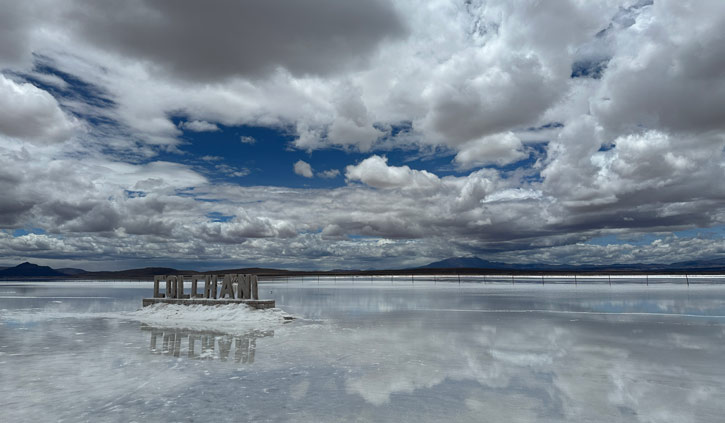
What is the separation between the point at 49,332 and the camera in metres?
20.6

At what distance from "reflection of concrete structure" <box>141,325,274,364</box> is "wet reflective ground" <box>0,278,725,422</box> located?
3.0 inches

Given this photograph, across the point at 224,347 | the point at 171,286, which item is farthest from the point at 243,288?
the point at 224,347

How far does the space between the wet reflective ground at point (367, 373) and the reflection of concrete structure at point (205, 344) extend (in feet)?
0.25

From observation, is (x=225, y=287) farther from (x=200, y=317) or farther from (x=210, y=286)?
(x=200, y=317)

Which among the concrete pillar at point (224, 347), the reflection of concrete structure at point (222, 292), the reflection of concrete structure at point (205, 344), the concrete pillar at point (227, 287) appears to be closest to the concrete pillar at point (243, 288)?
the reflection of concrete structure at point (222, 292)

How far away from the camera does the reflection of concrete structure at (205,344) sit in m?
14.7

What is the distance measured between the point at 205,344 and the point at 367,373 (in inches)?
325

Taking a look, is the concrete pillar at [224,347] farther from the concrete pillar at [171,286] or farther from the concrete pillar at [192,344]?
the concrete pillar at [171,286]

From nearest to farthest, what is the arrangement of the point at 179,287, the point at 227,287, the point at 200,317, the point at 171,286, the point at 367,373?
1. the point at 367,373
2. the point at 200,317
3. the point at 227,287
4. the point at 179,287
5. the point at 171,286

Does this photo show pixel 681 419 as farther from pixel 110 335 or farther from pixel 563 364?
pixel 110 335

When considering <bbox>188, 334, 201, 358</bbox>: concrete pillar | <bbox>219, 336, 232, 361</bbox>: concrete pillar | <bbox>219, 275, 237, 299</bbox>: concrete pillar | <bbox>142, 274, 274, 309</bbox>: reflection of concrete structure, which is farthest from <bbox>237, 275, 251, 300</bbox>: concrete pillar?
<bbox>219, 336, 232, 361</bbox>: concrete pillar

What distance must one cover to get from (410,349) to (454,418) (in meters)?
7.22

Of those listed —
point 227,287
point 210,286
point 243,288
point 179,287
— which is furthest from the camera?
point 179,287

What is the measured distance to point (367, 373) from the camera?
469 inches
